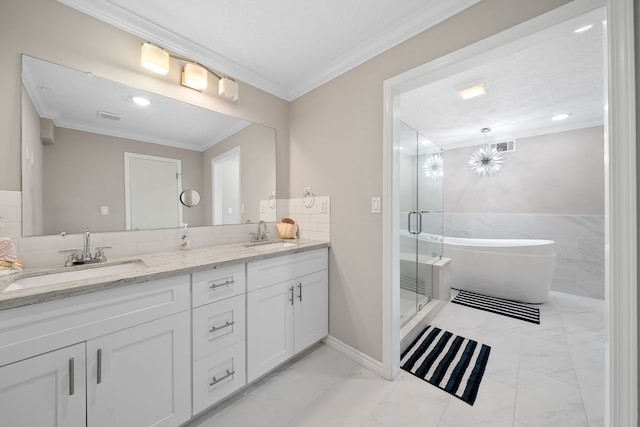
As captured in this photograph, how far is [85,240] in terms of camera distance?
1403 mm

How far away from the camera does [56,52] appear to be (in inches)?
51.9

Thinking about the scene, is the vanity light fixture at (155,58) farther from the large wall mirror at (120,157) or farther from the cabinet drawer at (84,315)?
the cabinet drawer at (84,315)

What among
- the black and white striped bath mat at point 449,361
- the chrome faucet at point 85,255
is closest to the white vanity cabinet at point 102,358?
the chrome faucet at point 85,255

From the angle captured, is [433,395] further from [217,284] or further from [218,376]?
[217,284]

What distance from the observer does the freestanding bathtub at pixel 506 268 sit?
9.67 feet

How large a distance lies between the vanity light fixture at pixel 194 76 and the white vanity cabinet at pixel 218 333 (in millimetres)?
1397

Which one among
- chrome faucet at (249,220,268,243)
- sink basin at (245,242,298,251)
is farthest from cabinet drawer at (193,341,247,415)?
chrome faucet at (249,220,268,243)

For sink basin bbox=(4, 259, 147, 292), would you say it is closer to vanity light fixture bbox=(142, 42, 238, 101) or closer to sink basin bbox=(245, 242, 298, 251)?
sink basin bbox=(245, 242, 298, 251)

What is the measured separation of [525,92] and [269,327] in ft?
11.2

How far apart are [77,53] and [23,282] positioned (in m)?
1.29

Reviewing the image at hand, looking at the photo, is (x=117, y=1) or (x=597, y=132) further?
(x=597, y=132)

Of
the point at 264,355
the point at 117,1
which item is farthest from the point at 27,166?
the point at 264,355

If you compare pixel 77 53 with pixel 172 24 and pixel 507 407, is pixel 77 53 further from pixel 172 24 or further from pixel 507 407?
pixel 507 407

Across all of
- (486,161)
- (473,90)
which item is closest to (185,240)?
(473,90)
